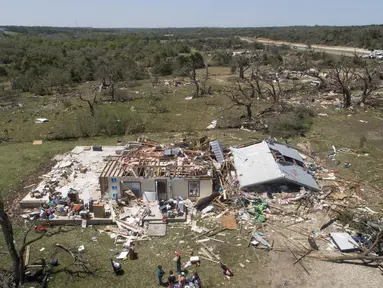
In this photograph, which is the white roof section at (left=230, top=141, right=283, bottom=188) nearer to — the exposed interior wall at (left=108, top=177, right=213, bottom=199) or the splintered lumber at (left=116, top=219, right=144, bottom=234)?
the exposed interior wall at (left=108, top=177, right=213, bottom=199)

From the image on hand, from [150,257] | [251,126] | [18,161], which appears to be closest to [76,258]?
[150,257]

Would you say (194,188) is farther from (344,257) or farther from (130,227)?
(344,257)

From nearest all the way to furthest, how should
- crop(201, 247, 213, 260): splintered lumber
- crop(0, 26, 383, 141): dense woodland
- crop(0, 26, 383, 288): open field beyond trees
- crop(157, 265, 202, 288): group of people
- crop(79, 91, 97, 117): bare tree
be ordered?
1. crop(157, 265, 202, 288): group of people
2. crop(0, 26, 383, 288): open field beyond trees
3. crop(201, 247, 213, 260): splintered lumber
4. crop(79, 91, 97, 117): bare tree
5. crop(0, 26, 383, 141): dense woodland

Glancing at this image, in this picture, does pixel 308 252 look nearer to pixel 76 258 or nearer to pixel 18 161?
pixel 76 258

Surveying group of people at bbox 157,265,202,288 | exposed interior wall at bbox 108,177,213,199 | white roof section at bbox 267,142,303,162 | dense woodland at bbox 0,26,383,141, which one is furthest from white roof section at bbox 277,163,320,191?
dense woodland at bbox 0,26,383,141

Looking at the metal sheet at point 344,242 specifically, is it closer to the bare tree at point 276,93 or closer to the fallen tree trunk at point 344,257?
the fallen tree trunk at point 344,257

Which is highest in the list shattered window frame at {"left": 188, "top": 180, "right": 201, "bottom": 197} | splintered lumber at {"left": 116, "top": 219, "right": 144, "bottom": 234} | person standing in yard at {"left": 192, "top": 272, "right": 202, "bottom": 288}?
shattered window frame at {"left": 188, "top": 180, "right": 201, "bottom": 197}

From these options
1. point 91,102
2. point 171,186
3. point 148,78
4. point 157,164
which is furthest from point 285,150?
point 148,78
